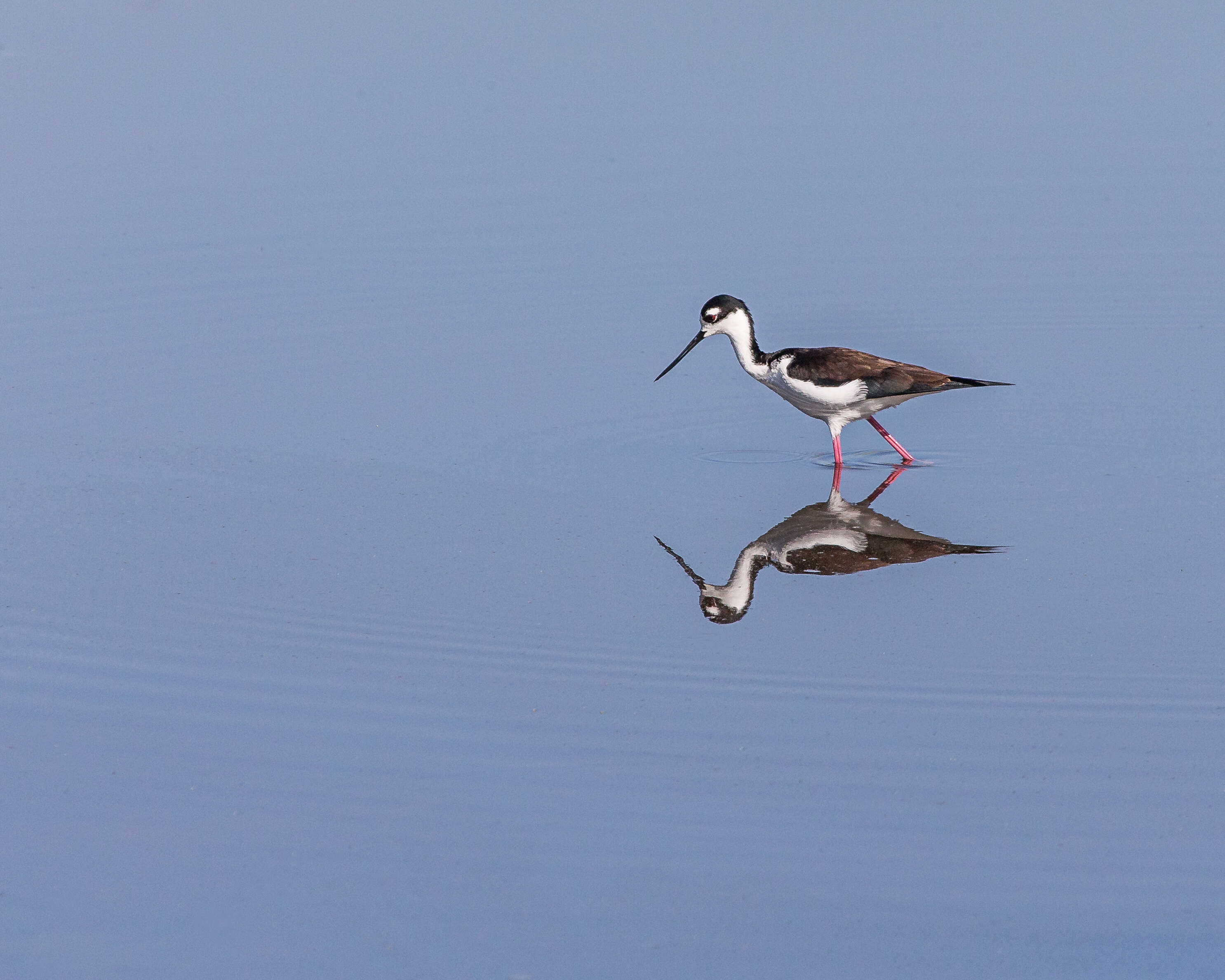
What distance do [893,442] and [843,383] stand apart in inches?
22.0

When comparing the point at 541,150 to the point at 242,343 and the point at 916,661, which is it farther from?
the point at 916,661

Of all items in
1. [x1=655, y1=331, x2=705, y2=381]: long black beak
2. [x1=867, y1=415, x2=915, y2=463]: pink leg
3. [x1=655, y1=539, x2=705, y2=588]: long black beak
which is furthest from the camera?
[x1=655, y1=331, x2=705, y2=381]: long black beak

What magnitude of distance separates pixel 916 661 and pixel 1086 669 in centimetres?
67

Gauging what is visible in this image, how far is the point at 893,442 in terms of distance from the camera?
962 cm

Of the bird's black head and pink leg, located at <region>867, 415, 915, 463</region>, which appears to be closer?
pink leg, located at <region>867, 415, 915, 463</region>

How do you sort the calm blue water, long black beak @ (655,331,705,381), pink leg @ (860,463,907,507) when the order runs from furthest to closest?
long black beak @ (655,331,705,381) < pink leg @ (860,463,907,507) < the calm blue water

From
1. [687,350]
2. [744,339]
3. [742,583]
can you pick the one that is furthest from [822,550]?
[687,350]

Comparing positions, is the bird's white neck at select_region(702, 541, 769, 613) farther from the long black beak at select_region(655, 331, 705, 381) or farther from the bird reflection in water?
the long black beak at select_region(655, 331, 705, 381)

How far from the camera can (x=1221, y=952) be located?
15.6 feet

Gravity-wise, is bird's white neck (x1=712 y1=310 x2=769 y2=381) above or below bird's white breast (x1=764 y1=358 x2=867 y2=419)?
above

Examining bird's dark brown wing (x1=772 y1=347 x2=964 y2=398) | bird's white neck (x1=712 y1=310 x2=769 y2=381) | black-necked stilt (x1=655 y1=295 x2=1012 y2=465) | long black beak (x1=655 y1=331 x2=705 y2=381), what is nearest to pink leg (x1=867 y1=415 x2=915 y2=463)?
black-necked stilt (x1=655 y1=295 x2=1012 y2=465)

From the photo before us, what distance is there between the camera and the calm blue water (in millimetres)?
5199

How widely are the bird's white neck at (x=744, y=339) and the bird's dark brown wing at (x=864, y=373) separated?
1.10 feet

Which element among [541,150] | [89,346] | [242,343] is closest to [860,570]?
[242,343]
